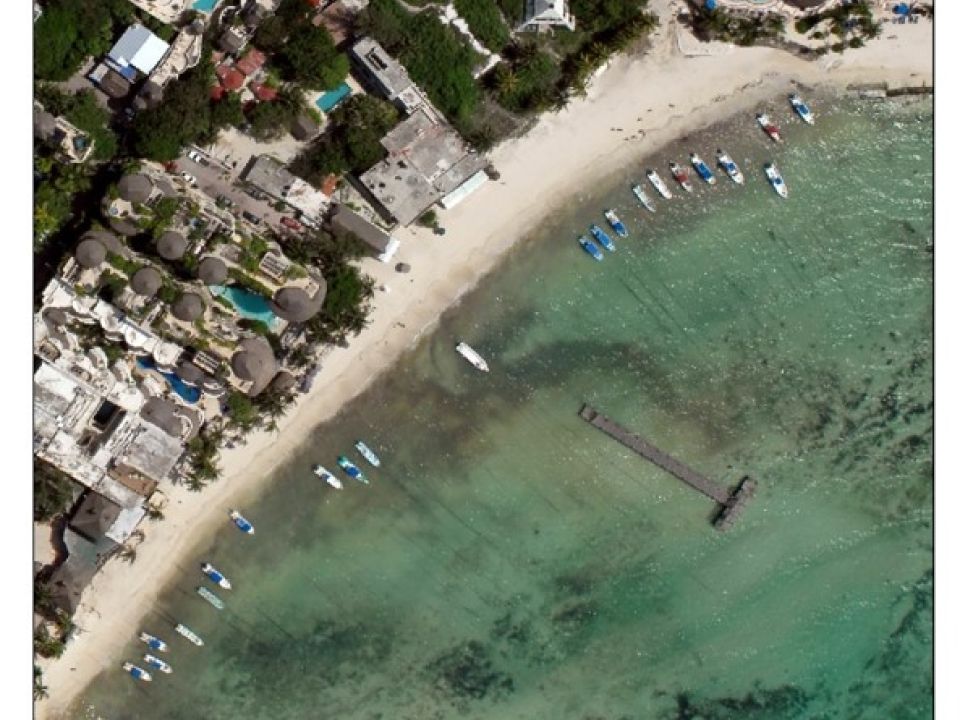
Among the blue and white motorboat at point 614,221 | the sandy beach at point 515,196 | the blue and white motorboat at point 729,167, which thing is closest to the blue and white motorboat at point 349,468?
the sandy beach at point 515,196

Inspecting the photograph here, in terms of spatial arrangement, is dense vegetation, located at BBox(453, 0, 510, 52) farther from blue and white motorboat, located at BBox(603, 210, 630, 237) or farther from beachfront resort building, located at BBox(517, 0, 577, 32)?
blue and white motorboat, located at BBox(603, 210, 630, 237)

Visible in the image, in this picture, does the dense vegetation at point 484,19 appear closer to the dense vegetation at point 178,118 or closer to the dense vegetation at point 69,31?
the dense vegetation at point 178,118

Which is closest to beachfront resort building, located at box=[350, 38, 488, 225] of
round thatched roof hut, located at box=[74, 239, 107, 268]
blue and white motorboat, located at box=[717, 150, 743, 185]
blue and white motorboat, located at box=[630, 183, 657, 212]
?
blue and white motorboat, located at box=[630, 183, 657, 212]

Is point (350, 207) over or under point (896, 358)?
over

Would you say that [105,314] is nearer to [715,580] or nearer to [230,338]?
[230,338]

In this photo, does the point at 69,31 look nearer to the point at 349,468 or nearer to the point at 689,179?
the point at 349,468

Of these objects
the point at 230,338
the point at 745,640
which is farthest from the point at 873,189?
the point at 230,338

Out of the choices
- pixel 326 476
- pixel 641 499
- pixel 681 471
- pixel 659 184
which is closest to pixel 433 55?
pixel 659 184
